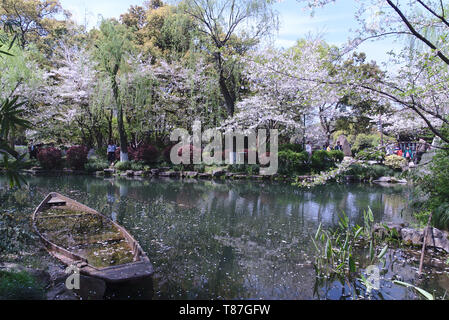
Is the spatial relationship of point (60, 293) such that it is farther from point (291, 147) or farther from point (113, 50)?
point (291, 147)

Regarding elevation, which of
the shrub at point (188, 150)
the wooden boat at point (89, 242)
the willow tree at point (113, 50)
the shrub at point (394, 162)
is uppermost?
the willow tree at point (113, 50)

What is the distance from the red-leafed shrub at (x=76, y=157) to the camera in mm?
16828

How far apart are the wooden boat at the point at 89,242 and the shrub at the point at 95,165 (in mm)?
9374

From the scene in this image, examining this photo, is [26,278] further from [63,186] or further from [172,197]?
[63,186]

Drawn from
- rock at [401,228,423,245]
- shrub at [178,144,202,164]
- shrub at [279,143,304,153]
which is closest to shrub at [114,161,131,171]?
shrub at [178,144,202,164]

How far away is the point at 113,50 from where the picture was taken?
1538 cm

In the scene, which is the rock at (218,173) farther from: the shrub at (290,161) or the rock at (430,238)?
the rock at (430,238)

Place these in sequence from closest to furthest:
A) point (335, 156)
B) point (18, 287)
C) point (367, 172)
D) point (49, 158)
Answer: point (18, 287) → point (367, 172) → point (49, 158) → point (335, 156)

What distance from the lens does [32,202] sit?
9219mm

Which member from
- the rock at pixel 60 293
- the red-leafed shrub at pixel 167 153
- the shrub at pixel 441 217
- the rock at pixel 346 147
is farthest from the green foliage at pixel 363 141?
the rock at pixel 60 293

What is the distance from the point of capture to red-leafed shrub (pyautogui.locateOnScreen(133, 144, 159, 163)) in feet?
57.3

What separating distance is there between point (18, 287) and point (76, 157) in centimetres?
1484

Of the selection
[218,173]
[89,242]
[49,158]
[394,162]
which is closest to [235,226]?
[89,242]
